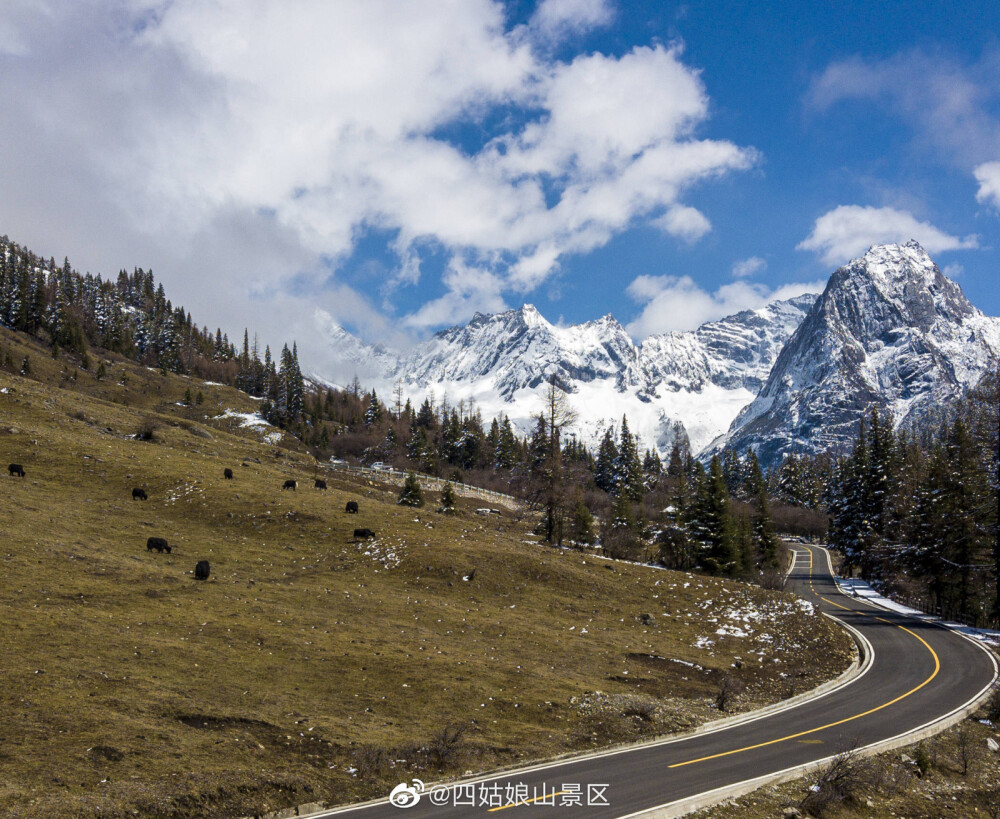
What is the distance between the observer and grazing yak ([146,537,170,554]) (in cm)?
3378

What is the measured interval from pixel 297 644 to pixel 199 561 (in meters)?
11.1

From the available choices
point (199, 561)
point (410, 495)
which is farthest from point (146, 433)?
point (199, 561)

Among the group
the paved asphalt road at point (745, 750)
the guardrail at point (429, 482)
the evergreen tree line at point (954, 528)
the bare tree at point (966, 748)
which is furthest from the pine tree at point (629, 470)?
the bare tree at point (966, 748)

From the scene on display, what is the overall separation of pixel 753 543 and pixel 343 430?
109320 mm

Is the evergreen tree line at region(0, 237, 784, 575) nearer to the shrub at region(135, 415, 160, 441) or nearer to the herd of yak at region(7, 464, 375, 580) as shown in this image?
the herd of yak at region(7, 464, 375, 580)

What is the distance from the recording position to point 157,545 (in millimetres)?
33906

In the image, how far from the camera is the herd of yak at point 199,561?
30422 millimetres

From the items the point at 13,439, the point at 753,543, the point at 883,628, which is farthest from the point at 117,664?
the point at 753,543

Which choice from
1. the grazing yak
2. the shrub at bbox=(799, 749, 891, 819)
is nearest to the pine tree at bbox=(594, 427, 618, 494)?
the grazing yak

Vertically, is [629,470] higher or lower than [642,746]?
higher

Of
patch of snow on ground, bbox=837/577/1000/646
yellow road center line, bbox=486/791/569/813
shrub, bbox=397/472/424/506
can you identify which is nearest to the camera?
yellow road center line, bbox=486/791/569/813

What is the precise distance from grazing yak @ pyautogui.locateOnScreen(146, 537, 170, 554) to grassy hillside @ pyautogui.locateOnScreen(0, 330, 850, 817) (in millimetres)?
386

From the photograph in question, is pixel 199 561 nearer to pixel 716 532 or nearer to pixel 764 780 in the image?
Answer: pixel 764 780

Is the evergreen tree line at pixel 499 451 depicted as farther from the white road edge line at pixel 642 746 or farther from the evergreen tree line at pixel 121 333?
the white road edge line at pixel 642 746
